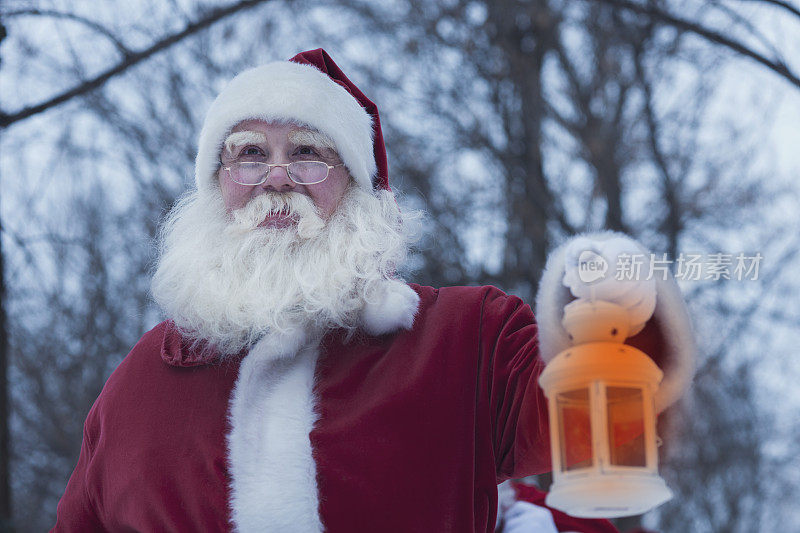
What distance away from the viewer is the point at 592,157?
892 centimetres

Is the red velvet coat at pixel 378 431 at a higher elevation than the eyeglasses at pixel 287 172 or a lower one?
lower

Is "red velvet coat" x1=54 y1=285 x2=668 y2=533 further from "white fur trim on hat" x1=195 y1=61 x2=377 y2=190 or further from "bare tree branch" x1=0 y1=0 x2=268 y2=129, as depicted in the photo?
"bare tree branch" x1=0 y1=0 x2=268 y2=129

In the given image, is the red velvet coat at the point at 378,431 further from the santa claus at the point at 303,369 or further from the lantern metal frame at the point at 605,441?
the lantern metal frame at the point at 605,441

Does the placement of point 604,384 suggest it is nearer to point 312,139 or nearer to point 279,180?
point 279,180

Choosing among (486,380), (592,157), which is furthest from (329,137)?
(592,157)

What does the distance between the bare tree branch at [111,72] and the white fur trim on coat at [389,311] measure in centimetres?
221

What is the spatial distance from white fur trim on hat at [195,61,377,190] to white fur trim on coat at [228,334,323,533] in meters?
0.72

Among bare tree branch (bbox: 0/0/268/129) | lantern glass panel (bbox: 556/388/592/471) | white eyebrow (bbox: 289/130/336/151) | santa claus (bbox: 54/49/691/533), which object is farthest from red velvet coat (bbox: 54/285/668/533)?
bare tree branch (bbox: 0/0/268/129)

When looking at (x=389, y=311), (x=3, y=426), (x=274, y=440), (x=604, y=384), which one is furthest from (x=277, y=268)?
Result: (x=3, y=426)

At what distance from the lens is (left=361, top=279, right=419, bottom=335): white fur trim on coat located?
276 centimetres

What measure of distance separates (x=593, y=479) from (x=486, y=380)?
0.86 m

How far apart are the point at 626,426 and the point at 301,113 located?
1.66 m

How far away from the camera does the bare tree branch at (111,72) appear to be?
439 centimetres

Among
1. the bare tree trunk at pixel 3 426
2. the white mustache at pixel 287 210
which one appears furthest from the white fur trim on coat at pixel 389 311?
the bare tree trunk at pixel 3 426
